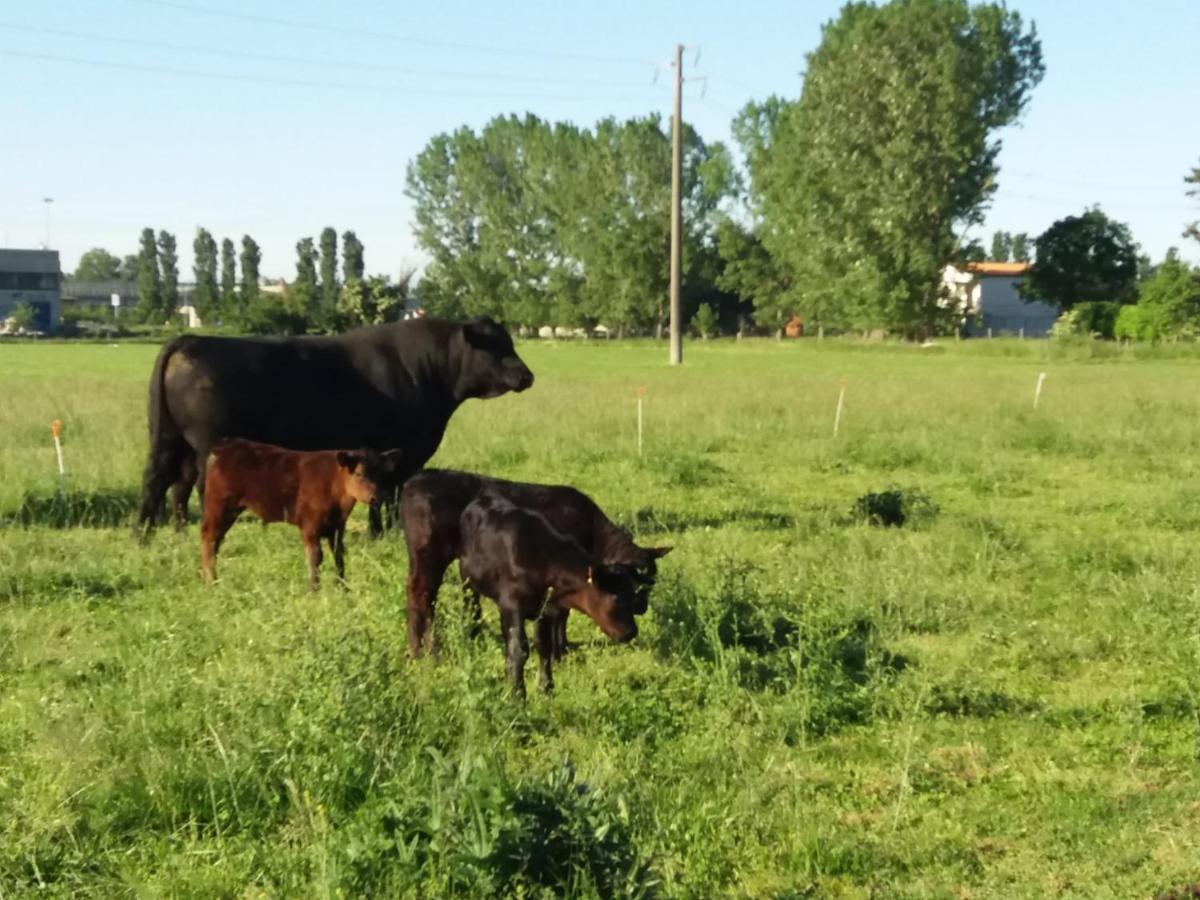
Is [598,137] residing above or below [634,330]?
above

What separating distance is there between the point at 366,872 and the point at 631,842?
2.75 ft

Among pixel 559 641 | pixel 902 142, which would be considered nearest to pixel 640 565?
pixel 559 641

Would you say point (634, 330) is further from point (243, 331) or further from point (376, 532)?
point (376, 532)

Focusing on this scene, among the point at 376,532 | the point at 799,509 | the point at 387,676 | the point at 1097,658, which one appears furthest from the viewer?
the point at 799,509

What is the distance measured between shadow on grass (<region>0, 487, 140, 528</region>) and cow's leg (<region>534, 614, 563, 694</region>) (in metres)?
6.23

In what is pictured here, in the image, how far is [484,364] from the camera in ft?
40.3

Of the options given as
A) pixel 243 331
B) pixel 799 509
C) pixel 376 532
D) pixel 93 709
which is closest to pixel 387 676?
pixel 93 709

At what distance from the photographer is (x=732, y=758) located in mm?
5773

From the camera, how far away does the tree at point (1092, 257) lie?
7494cm

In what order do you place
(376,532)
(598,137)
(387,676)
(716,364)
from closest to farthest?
(387,676), (376,532), (716,364), (598,137)

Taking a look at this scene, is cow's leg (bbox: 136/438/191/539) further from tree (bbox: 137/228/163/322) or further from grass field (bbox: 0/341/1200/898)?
tree (bbox: 137/228/163/322)

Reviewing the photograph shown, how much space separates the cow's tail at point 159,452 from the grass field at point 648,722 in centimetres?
32

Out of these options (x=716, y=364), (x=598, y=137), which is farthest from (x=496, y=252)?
(x=716, y=364)

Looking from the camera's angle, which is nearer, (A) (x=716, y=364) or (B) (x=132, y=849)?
(B) (x=132, y=849)
